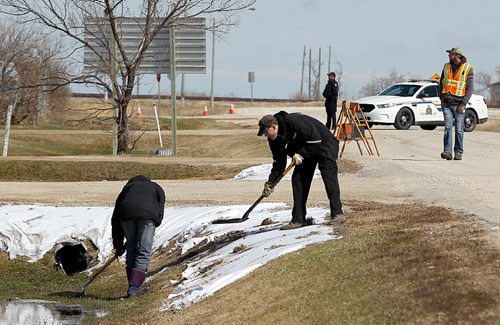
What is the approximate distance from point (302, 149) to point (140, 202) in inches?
82.0

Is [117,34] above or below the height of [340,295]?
above

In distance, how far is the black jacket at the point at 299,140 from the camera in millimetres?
13016

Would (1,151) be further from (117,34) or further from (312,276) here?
(312,276)

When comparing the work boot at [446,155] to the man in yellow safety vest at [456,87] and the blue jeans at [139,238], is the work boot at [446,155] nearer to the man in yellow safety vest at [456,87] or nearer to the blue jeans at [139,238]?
the man in yellow safety vest at [456,87]

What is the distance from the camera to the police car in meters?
36.2

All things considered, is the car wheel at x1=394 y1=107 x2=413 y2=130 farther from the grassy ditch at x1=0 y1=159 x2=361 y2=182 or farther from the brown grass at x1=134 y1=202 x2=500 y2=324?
the brown grass at x1=134 y1=202 x2=500 y2=324

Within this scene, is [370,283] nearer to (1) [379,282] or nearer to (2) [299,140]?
(1) [379,282]

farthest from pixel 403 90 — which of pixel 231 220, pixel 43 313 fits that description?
pixel 43 313

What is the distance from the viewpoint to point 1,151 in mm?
39031

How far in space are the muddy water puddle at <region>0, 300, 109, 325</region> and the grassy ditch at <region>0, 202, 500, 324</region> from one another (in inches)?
10.9

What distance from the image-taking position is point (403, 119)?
36812mm

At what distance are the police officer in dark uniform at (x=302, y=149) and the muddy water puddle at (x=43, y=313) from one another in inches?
109

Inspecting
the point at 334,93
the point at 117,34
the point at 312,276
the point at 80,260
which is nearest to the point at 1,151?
the point at 117,34

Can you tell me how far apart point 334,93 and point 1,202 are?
1422 centimetres
